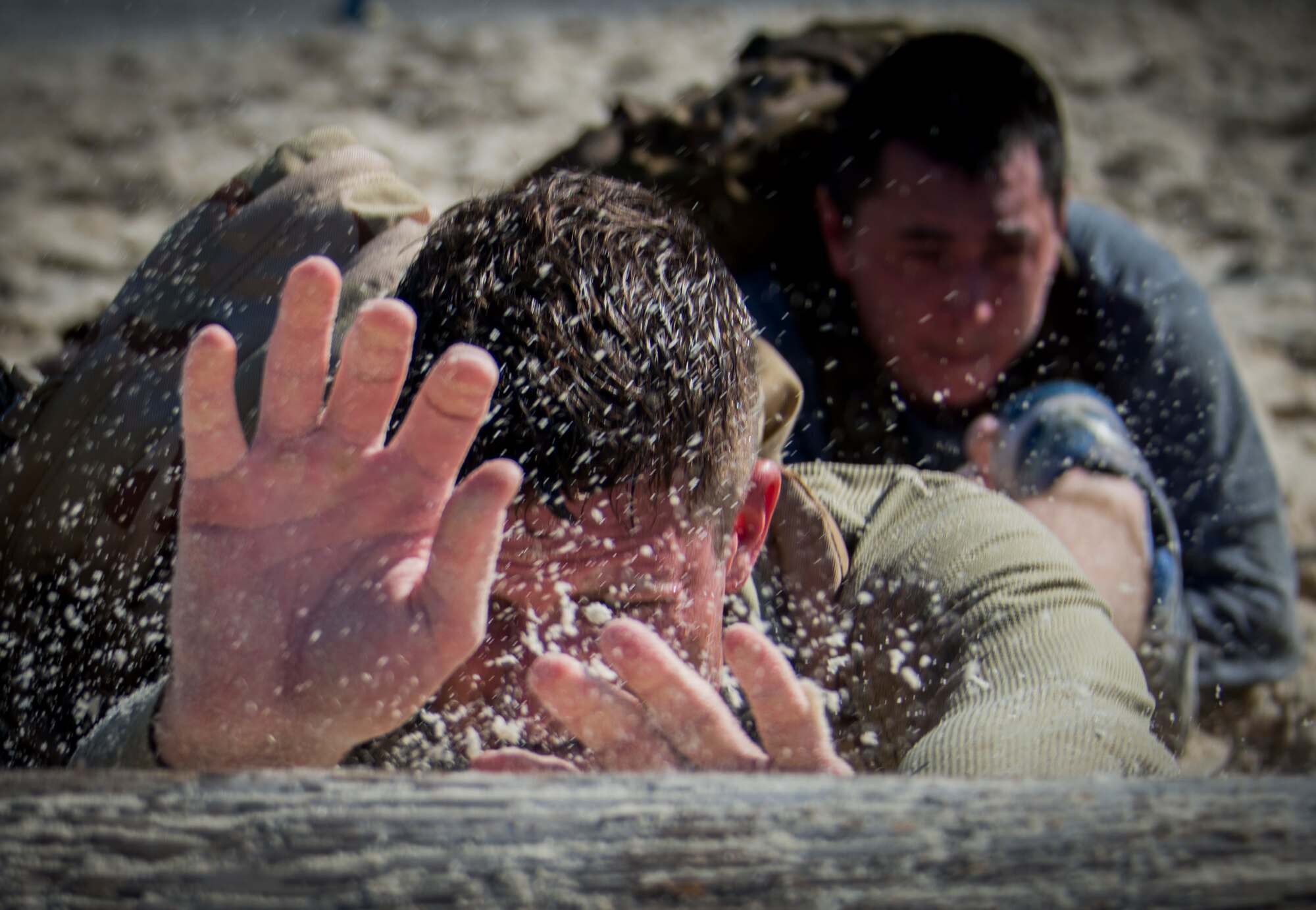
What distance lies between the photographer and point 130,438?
5.23 ft

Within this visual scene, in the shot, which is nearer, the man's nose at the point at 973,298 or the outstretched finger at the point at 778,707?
the outstretched finger at the point at 778,707

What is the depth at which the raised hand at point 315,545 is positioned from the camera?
0.99 m

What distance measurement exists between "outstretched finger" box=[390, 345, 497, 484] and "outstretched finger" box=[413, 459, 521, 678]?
0.07 m

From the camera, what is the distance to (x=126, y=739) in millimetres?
1075

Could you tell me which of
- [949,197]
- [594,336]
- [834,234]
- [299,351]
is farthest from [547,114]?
[299,351]

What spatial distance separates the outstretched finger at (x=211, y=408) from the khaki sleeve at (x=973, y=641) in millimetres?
707

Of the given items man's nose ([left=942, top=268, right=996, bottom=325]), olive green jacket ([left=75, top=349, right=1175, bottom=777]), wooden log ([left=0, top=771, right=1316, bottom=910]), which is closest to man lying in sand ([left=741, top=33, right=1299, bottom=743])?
man's nose ([left=942, top=268, right=996, bottom=325])

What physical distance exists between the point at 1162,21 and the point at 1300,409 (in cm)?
283

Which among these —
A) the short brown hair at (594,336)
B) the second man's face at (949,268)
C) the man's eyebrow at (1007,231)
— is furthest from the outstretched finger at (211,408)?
the man's eyebrow at (1007,231)

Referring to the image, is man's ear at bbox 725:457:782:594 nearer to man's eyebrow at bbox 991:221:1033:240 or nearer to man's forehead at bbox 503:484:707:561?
man's forehead at bbox 503:484:707:561

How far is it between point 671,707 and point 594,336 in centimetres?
45

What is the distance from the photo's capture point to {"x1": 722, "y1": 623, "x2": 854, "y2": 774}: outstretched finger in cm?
97

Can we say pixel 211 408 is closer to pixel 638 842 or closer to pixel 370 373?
pixel 370 373

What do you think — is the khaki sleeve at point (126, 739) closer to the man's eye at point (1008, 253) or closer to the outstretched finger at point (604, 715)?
the outstretched finger at point (604, 715)
